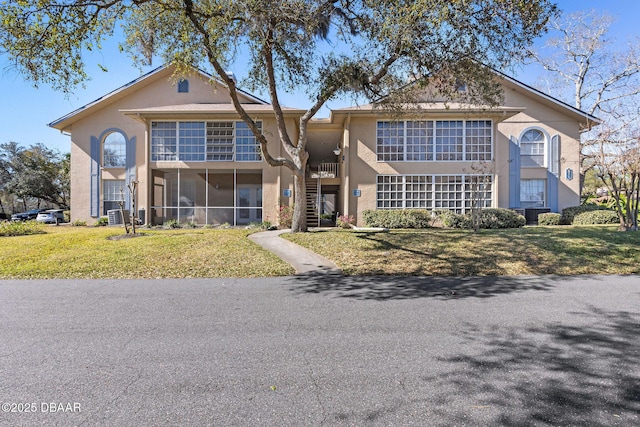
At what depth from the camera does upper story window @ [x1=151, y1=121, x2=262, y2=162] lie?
1861 cm

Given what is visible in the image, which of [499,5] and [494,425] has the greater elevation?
[499,5]

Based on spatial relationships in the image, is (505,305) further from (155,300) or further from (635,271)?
(155,300)

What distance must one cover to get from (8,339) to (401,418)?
4.66 m

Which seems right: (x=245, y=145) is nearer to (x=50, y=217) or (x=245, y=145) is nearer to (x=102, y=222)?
(x=102, y=222)

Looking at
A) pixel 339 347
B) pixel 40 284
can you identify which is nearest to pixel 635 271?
pixel 339 347

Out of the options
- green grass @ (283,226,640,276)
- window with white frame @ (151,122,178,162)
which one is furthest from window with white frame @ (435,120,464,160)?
window with white frame @ (151,122,178,162)

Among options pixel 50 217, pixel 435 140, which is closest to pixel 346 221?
pixel 435 140

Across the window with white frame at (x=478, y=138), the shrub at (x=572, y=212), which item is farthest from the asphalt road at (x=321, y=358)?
the shrub at (x=572, y=212)

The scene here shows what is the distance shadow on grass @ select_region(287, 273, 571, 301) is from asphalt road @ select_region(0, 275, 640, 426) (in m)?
0.15

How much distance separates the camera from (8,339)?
4.30m

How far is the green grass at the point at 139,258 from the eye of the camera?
8453 mm

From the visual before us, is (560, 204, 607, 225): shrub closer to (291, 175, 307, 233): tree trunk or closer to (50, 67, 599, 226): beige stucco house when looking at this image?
(50, 67, 599, 226): beige stucco house

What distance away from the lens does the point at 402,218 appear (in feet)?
55.8

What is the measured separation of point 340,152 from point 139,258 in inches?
508
